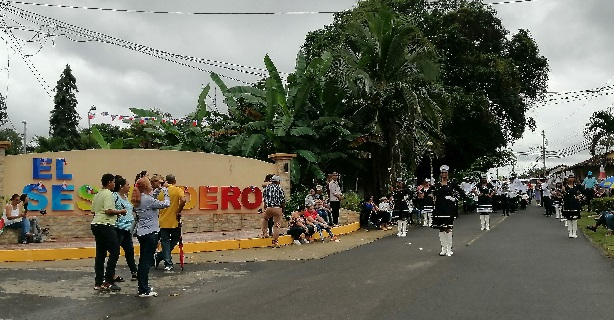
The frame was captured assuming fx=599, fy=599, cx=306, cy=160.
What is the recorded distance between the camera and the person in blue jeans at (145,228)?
27.4 feet

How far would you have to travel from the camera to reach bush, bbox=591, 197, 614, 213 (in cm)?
2162

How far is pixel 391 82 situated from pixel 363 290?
16.5m

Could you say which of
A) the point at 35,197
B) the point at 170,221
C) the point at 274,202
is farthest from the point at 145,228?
→ the point at 35,197

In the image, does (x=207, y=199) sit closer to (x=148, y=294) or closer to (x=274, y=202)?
(x=274, y=202)

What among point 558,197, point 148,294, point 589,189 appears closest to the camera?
point 148,294

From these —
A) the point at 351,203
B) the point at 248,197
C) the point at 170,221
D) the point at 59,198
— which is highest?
the point at 59,198

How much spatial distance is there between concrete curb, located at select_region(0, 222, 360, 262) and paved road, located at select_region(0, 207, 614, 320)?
6.48 ft

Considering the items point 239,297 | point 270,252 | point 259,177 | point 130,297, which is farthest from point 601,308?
point 259,177

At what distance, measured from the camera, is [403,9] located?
118ft

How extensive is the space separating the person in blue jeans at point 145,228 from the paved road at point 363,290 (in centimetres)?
29

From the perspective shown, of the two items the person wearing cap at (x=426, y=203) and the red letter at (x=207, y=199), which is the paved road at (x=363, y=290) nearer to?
the red letter at (x=207, y=199)

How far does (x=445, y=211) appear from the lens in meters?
12.8

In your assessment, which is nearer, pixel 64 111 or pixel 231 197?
pixel 231 197

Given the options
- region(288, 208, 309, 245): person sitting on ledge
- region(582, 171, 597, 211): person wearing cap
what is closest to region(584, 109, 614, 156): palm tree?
region(582, 171, 597, 211): person wearing cap
